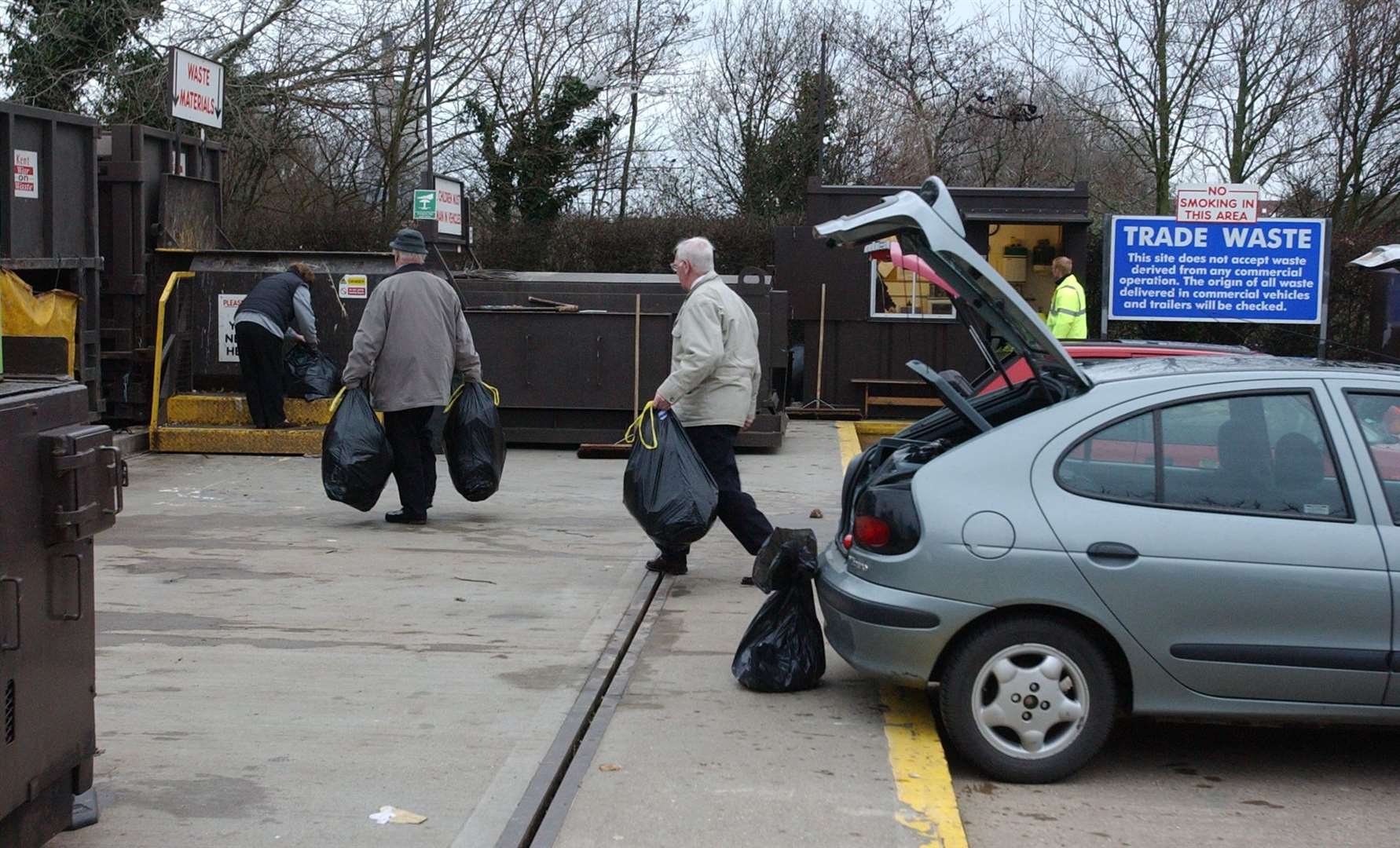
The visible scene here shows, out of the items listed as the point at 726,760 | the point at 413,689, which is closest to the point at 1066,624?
the point at 726,760

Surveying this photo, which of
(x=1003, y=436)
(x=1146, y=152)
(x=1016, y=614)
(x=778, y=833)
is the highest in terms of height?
(x=1146, y=152)

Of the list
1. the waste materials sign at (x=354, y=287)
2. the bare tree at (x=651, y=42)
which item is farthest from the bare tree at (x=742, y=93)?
the waste materials sign at (x=354, y=287)

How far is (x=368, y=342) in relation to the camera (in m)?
8.74

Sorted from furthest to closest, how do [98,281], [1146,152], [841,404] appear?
[1146,152]
[841,404]
[98,281]

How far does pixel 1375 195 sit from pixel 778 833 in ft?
76.4

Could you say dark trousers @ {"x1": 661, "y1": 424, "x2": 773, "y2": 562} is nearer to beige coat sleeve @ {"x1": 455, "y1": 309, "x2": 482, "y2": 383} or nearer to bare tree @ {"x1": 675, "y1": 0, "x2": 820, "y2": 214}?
beige coat sleeve @ {"x1": 455, "y1": 309, "x2": 482, "y2": 383}

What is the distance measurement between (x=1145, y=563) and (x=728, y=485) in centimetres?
312

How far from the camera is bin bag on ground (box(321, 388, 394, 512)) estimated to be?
8.62 metres

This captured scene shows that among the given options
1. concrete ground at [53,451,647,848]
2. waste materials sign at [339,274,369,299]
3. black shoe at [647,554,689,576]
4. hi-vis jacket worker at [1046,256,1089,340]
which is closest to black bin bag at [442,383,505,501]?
concrete ground at [53,451,647,848]

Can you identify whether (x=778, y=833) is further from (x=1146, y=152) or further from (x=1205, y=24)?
(x=1146, y=152)

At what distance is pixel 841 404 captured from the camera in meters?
15.8

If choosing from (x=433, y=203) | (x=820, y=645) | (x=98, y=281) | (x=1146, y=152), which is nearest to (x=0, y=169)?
(x=98, y=281)

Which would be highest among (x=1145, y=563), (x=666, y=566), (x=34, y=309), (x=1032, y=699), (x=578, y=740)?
(x=34, y=309)

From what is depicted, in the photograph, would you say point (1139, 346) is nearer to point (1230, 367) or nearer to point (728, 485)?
point (728, 485)
